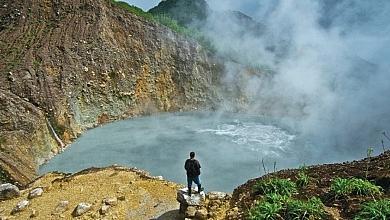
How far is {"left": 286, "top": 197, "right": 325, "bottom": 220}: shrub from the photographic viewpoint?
9.86 metres

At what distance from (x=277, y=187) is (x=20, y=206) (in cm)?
757

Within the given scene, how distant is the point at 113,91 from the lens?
120 ft

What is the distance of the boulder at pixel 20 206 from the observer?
43.9ft

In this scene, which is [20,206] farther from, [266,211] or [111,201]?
[266,211]

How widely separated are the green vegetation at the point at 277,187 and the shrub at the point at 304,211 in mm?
992

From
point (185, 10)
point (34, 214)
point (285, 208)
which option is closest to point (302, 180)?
point (285, 208)

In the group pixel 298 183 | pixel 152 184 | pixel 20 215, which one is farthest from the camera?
pixel 152 184

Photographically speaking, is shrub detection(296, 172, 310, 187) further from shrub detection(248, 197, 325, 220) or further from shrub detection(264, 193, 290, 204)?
shrub detection(248, 197, 325, 220)

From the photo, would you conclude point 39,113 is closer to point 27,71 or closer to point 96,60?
point 27,71

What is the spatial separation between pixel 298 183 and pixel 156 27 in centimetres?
3400

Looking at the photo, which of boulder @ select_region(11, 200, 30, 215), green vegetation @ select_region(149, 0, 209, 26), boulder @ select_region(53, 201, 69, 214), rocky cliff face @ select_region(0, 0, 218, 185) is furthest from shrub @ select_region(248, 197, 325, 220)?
green vegetation @ select_region(149, 0, 209, 26)

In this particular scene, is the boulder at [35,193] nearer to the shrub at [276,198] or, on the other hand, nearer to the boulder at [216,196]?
the boulder at [216,196]

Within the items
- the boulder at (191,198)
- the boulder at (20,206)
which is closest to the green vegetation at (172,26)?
the boulder at (20,206)

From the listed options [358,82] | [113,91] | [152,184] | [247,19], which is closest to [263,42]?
[247,19]
